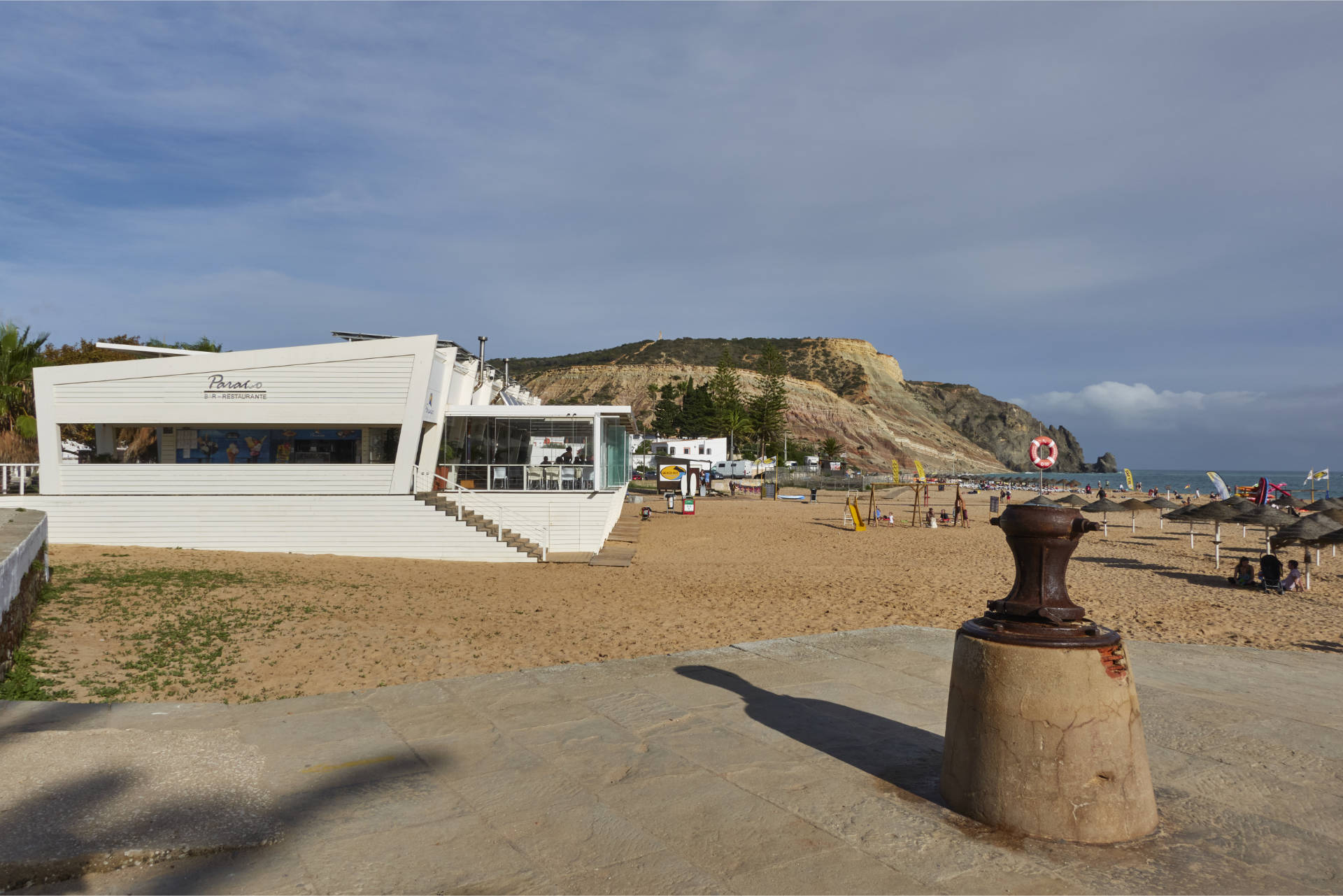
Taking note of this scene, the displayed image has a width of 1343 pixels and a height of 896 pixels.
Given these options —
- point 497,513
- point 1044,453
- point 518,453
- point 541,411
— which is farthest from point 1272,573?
Answer: point 518,453

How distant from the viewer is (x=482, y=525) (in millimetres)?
18453

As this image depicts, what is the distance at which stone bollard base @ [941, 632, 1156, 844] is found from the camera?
3.47 meters

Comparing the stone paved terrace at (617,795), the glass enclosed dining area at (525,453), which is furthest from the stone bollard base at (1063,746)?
the glass enclosed dining area at (525,453)

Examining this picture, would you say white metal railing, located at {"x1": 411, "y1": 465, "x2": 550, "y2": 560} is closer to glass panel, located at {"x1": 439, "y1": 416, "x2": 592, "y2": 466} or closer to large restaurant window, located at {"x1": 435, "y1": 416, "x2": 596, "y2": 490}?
large restaurant window, located at {"x1": 435, "y1": 416, "x2": 596, "y2": 490}

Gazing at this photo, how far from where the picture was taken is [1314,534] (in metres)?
16.6

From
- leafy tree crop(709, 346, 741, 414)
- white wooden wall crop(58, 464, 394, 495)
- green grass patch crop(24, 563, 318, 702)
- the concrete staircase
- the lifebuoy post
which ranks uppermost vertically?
leafy tree crop(709, 346, 741, 414)

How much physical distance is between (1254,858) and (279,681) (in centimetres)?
737

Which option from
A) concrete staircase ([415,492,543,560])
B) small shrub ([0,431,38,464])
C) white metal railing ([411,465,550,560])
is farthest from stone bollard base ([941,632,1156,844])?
small shrub ([0,431,38,464])

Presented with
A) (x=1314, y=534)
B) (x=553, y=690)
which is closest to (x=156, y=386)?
(x=553, y=690)

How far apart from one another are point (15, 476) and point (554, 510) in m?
13.0

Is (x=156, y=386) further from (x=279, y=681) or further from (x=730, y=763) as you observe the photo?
(x=730, y=763)

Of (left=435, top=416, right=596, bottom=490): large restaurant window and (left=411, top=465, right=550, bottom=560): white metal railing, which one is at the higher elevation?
(left=435, top=416, right=596, bottom=490): large restaurant window

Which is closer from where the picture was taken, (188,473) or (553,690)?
(553,690)

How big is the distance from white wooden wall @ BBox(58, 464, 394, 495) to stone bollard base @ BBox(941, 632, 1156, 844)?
56.4ft
